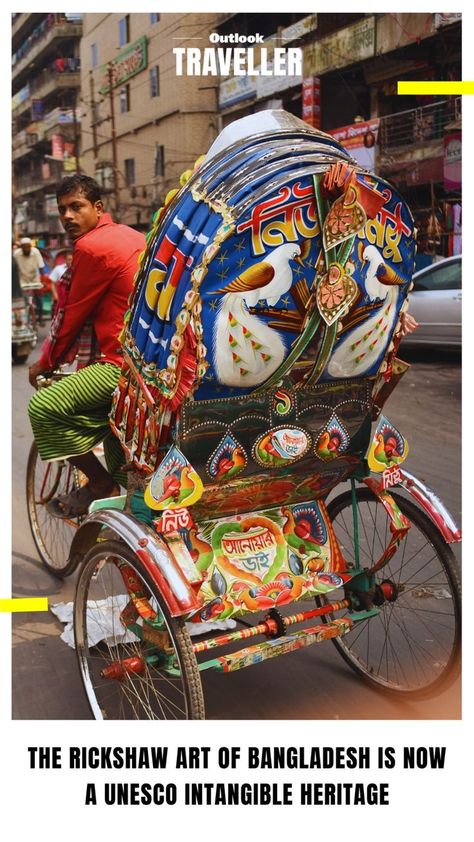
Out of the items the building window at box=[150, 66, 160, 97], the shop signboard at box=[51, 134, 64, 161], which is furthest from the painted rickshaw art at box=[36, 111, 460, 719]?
the shop signboard at box=[51, 134, 64, 161]

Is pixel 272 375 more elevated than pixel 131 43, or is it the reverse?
pixel 131 43

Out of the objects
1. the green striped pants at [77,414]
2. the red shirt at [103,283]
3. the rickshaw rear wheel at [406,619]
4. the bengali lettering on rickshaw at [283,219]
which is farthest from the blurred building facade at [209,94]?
the rickshaw rear wheel at [406,619]

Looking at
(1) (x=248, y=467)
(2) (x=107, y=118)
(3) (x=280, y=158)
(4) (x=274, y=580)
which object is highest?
(2) (x=107, y=118)

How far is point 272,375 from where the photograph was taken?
2330mm

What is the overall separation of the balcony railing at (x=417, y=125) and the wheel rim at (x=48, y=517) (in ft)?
20.8

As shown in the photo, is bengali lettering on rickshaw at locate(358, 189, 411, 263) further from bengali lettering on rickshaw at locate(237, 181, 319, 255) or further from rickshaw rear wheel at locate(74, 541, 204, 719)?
rickshaw rear wheel at locate(74, 541, 204, 719)

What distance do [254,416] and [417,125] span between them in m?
9.72

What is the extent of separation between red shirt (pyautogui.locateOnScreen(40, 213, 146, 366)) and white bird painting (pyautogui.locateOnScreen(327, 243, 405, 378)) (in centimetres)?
95

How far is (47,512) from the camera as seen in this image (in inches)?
157

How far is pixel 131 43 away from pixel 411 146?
7527 mm

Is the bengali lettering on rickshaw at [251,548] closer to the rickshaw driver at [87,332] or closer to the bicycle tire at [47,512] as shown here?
the rickshaw driver at [87,332]
